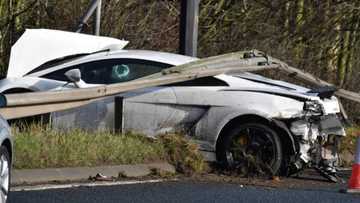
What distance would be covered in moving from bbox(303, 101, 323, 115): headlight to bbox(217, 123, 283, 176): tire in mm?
519

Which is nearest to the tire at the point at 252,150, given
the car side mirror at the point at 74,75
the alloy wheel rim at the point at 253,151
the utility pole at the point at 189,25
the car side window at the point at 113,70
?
the alloy wheel rim at the point at 253,151

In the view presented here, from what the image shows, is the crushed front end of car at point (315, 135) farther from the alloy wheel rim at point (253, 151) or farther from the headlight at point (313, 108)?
the alloy wheel rim at point (253, 151)

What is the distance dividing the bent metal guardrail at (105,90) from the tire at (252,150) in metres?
1.00

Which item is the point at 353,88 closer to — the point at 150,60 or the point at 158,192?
the point at 150,60

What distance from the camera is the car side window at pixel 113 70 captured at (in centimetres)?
1255

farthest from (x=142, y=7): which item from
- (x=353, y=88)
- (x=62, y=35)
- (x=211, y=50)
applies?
(x=62, y=35)

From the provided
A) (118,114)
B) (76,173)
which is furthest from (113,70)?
(76,173)

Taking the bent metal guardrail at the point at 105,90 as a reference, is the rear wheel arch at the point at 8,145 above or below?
below

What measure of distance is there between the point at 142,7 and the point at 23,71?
6.51 metres

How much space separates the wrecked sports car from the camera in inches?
459

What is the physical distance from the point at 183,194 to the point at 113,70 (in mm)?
3021

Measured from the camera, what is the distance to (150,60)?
41.6ft

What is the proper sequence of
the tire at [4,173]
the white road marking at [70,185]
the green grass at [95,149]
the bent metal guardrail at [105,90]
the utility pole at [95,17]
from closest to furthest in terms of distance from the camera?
the tire at [4,173] < the white road marking at [70,185] < the green grass at [95,149] < the bent metal guardrail at [105,90] < the utility pole at [95,17]

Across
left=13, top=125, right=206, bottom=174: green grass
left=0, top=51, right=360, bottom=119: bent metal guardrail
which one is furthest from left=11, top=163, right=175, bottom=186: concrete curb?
left=0, top=51, right=360, bottom=119: bent metal guardrail
